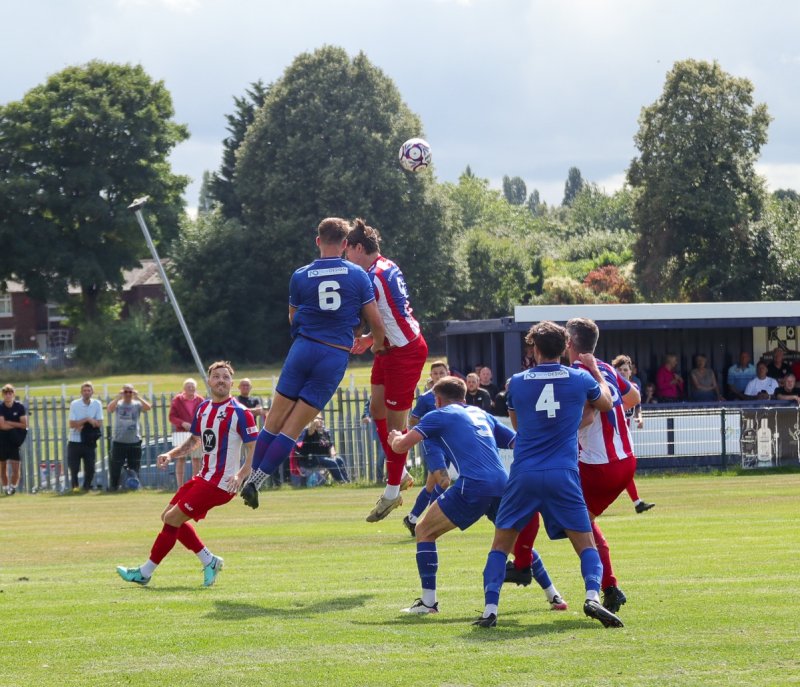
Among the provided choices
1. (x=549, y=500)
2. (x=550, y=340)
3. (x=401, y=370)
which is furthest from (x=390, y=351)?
(x=549, y=500)

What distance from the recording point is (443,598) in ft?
31.8

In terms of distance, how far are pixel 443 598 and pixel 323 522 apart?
25.5 ft

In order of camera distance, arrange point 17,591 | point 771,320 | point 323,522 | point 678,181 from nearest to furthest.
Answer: point 17,591 → point 323,522 → point 771,320 → point 678,181

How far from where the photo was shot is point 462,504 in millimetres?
8914

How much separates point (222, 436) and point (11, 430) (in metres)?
14.5

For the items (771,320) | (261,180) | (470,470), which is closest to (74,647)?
(470,470)

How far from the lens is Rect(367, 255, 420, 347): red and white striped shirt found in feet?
34.4

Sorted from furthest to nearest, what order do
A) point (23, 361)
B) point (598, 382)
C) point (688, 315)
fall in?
point (23, 361)
point (688, 315)
point (598, 382)

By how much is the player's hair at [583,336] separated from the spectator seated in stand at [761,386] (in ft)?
57.3

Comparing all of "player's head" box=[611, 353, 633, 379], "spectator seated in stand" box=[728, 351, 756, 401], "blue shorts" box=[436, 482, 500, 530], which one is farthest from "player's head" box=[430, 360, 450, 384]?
"spectator seated in stand" box=[728, 351, 756, 401]

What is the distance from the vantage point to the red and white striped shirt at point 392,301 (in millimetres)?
10484

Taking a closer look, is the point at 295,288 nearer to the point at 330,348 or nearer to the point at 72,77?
the point at 330,348

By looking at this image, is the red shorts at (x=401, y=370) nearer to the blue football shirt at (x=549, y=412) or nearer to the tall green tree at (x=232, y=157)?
the blue football shirt at (x=549, y=412)

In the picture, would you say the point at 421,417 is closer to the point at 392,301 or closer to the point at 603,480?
the point at 392,301
